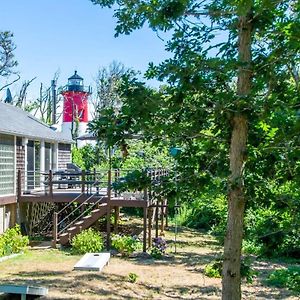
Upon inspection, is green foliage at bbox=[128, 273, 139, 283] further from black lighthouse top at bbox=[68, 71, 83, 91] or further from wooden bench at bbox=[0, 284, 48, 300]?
black lighthouse top at bbox=[68, 71, 83, 91]

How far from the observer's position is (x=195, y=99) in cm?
588

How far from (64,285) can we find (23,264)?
116 inches

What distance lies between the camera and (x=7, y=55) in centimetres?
3541

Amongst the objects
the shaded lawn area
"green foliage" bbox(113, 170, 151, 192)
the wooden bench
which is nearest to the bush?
the shaded lawn area

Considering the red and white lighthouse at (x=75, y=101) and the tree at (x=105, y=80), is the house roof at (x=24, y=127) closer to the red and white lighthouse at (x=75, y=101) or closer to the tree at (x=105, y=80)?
the red and white lighthouse at (x=75, y=101)

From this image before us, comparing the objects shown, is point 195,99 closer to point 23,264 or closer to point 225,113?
point 225,113

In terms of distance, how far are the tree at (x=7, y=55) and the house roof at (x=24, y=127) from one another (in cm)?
1479

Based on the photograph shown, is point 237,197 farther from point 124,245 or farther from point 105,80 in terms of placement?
point 105,80

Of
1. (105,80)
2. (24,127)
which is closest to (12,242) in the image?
(24,127)

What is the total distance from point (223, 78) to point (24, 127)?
13234 mm

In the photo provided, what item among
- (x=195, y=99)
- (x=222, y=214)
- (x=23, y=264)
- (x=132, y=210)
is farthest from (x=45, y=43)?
(x=195, y=99)

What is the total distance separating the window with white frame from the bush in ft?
9.94

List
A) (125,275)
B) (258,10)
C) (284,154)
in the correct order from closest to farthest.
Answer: (258,10), (284,154), (125,275)

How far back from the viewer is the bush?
13.7 meters
